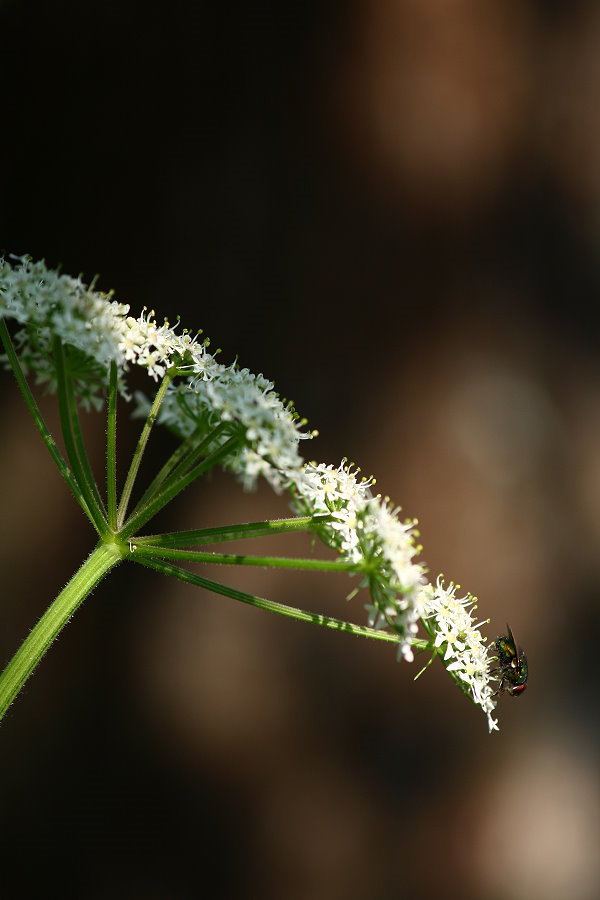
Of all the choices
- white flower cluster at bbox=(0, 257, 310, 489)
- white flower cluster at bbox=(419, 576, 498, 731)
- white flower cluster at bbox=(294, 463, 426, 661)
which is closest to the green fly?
white flower cluster at bbox=(419, 576, 498, 731)

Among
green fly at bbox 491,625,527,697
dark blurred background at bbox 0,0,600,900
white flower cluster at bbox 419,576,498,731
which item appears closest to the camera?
white flower cluster at bbox 419,576,498,731

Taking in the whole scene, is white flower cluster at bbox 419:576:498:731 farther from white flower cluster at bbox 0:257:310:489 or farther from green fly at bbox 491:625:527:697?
white flower cluster at bbox 0:257:310:489

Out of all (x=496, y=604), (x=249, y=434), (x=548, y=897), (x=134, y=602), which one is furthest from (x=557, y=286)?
(x=249, y=434)

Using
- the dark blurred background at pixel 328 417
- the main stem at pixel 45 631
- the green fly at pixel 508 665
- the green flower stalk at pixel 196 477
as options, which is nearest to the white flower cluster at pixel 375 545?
the green flower stalk at pixel 196 477

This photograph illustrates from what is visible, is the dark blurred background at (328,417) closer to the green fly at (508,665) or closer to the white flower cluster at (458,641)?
the green fly at (508,665)

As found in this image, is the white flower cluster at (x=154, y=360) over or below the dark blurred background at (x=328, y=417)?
below

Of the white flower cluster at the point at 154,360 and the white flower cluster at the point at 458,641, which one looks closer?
the white flower cluster at the point at 154,360

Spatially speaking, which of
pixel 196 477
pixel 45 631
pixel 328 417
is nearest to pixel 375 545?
pixel 196 477
